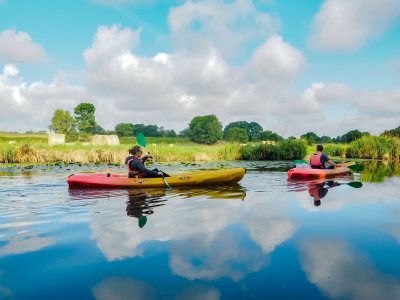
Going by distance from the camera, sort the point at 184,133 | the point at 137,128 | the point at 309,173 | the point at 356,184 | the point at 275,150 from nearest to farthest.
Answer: the point at 356,184 < the point at 309,173 < the point at 275,150 < the point at 184,133 < the point at 137,128

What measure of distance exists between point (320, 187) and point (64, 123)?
180ft

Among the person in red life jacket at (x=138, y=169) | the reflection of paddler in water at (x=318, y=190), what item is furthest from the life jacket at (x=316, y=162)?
the person in red life jacket at (x=138, y=169)

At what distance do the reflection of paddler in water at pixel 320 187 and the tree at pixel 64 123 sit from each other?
176 feet

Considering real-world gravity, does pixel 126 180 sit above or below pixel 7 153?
below

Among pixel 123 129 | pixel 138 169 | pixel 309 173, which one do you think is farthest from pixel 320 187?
pixel 123 129

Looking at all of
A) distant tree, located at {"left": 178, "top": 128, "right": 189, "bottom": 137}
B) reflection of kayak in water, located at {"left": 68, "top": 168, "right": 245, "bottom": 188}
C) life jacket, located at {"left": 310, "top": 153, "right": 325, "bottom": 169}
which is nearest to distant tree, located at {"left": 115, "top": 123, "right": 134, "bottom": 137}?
distant tree, located at {"left": 178, "top": 128, "right": 189, "bottom": 137}

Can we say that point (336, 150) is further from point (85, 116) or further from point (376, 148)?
point (85, 116)

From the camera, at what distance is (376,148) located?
2797cm

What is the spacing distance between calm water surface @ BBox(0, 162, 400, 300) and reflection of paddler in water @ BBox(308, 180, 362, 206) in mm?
485

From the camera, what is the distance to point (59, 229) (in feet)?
18.3

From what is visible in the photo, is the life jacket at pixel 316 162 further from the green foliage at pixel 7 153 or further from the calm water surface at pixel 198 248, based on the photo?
the green foliage at pixel 7 153

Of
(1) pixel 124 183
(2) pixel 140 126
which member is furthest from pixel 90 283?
(2) pixel 140 126

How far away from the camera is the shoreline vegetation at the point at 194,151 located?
2017cm

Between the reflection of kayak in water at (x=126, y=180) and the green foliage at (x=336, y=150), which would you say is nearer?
the reflection of kayak in water at (x=126, y=180)
